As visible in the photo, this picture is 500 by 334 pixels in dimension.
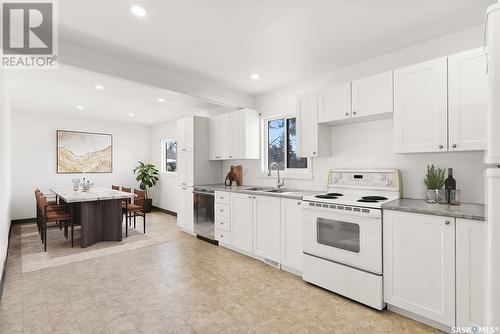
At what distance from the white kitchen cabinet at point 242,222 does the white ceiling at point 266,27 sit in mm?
1883

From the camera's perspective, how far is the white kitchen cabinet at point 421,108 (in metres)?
2.23

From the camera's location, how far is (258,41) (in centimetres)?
262

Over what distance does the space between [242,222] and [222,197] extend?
58 cm

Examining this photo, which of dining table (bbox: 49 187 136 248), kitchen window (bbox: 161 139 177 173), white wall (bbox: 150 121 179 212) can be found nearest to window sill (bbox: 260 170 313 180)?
dining table (bbox: 49 187 136 248)

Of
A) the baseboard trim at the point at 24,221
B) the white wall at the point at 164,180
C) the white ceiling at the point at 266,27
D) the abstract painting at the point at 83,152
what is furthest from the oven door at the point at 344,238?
the baseboard trim at the point at 24,221

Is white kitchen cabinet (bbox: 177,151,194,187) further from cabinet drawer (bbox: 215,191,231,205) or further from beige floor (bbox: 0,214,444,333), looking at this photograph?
beige floor (bbox: 0,214,444,333)

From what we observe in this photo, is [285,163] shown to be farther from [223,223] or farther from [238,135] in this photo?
[223,223]

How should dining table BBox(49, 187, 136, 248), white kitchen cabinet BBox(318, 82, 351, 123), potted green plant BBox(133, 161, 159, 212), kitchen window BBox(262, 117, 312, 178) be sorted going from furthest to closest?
potted green plant BBox(133, 161, 159, 212) < dining table BBox(49, 187, 136, 248) < kitchen window BBox(262, 117, 312, 178) < white kitchen cabinet BBox(318, 82, 351, 123)

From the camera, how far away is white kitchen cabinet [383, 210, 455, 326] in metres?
1.92

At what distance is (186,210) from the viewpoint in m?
4.91

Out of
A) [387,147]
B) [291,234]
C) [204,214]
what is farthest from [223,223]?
[387,147]

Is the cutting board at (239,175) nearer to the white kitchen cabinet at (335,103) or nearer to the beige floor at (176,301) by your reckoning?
the beige floor at (176,301)

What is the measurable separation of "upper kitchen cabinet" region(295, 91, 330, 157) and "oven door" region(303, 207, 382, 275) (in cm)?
87

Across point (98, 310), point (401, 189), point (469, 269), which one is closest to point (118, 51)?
point (98, 310)
